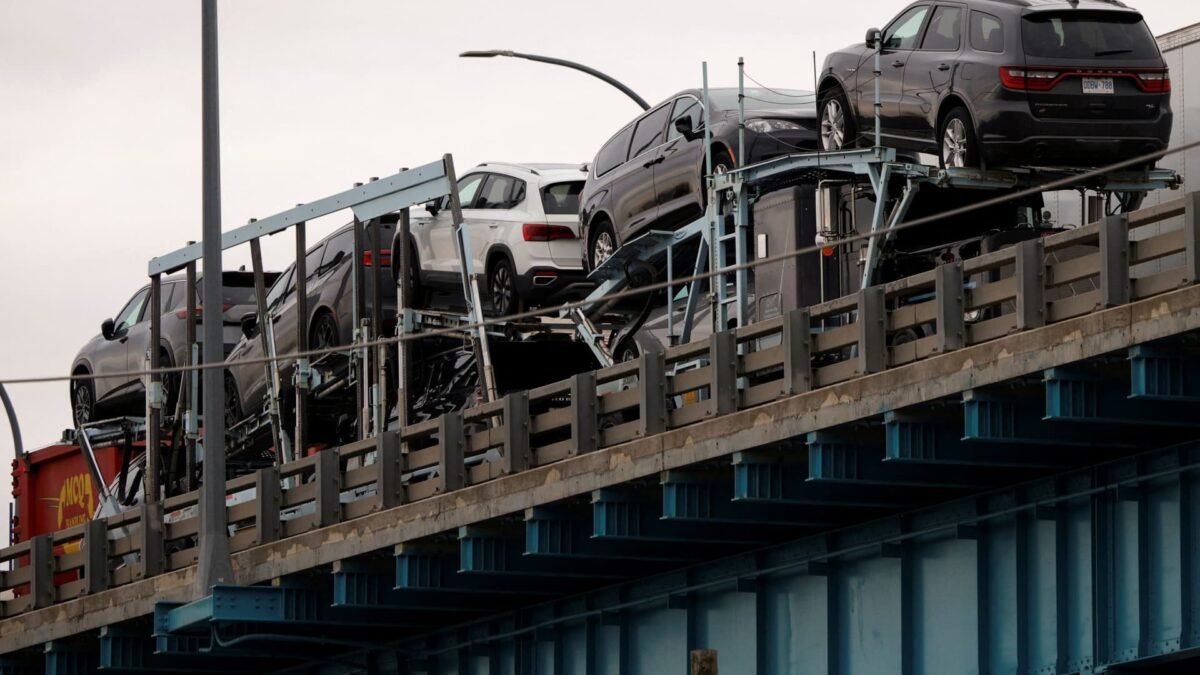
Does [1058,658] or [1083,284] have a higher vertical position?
[1083,284]

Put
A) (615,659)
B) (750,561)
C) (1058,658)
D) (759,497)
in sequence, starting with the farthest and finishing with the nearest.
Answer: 1. (615,659)
2. (750,561)
3. (759,497)
4. (1058,658)

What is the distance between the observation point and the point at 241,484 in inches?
1048

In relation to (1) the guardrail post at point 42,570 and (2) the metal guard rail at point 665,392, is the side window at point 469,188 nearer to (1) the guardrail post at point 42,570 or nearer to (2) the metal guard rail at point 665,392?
(2) the metal guard rail at point 665,392

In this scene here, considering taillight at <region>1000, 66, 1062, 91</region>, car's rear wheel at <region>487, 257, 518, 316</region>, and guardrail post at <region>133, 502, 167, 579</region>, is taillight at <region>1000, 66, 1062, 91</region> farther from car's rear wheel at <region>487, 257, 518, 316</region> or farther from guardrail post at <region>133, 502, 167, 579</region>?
guardrail post at <region>133, 502, 167, 579</region>

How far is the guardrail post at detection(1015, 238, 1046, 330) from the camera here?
1809 centimetres

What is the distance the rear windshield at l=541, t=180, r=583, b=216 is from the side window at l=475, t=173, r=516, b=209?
0.39 meters

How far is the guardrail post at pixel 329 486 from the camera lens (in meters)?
25.0

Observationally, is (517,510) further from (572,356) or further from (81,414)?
(81,414)

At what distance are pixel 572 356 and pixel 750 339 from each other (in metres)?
8.27

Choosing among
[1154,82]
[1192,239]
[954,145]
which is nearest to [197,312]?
[954,145]

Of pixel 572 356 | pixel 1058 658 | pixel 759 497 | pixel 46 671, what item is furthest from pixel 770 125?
pixel 46 671

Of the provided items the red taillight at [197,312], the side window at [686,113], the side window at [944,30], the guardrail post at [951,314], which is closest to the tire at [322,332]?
the red taillight at [197,312]

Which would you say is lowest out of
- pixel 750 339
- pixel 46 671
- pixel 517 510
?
pixel 46 671

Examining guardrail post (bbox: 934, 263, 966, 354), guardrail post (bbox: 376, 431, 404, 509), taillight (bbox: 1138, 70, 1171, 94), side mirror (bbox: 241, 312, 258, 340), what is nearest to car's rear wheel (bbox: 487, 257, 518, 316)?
side mirror (bbox: 241, 312, 258, 340)
